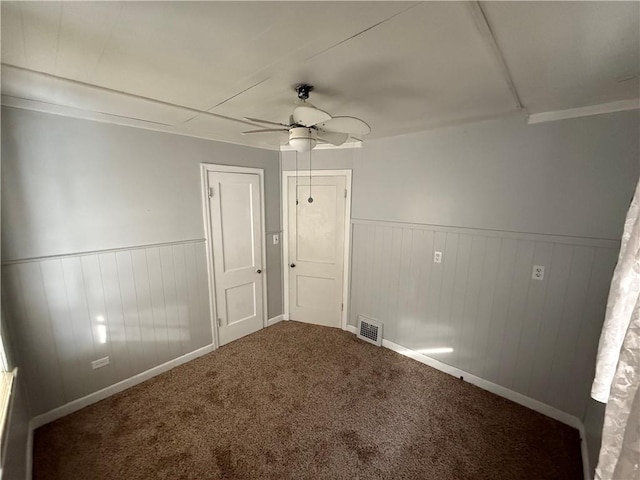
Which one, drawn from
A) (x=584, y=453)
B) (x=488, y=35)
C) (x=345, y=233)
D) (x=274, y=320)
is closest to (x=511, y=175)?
(x=488, y=35)

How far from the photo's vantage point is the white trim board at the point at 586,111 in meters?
1.66

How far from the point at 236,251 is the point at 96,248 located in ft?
4.26

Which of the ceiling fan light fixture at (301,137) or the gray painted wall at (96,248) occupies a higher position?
the ceiling fan light fixture at (301,137)

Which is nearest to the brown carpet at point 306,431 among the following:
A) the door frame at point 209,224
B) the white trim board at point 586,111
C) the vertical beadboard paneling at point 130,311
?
the vertical beadboard paneling at point 130,311

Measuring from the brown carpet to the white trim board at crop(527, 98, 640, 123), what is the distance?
233cm

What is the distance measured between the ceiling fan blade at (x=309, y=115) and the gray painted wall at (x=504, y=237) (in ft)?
5.12

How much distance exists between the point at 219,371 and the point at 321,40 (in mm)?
2879

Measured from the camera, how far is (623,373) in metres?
0.69

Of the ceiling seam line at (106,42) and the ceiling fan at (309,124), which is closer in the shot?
the ceiling seam line at (106,42)

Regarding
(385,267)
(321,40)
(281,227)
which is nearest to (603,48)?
(321,40)

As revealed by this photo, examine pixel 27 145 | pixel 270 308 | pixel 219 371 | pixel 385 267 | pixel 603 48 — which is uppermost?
pixel 603 48

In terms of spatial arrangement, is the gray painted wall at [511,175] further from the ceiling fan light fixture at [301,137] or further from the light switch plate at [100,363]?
the light switch plate at [100,363]

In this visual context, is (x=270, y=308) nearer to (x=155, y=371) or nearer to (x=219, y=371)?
(x=219, y=371)

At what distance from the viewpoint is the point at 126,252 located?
7.55 ft
